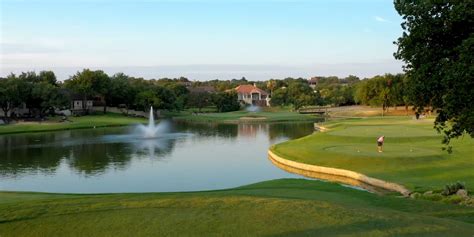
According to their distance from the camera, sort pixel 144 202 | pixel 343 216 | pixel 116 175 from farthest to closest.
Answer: pixel 116 175
pixel 144 202
pixel 343 216

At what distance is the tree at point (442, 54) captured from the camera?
44.4ft

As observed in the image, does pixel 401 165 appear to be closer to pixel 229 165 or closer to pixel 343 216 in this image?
pixel 229 165

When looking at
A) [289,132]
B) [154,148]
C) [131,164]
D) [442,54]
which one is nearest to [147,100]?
[289,132]

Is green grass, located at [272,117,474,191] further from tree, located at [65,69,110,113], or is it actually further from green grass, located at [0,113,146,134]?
tree, located at [65,69,110,113]

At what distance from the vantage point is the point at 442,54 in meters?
15.1

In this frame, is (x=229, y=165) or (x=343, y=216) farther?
(x=229, y=165)

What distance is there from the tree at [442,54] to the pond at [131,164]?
1816 centimetres

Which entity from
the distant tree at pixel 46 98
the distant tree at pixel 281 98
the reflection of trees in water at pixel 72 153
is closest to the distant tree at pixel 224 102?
the distant tree at pixel 281 98

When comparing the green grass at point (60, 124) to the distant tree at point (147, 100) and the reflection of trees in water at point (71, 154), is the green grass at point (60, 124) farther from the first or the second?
the distant tree at point (147, 100)

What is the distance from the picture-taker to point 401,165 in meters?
33.4

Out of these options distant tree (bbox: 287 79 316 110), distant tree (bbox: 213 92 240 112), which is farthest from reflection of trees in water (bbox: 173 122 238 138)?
distant tree (bbox: 287 79 316 110)

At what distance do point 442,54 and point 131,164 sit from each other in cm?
3060

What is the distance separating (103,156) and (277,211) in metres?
35.6

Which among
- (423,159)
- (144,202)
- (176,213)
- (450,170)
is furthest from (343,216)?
(423,159)
